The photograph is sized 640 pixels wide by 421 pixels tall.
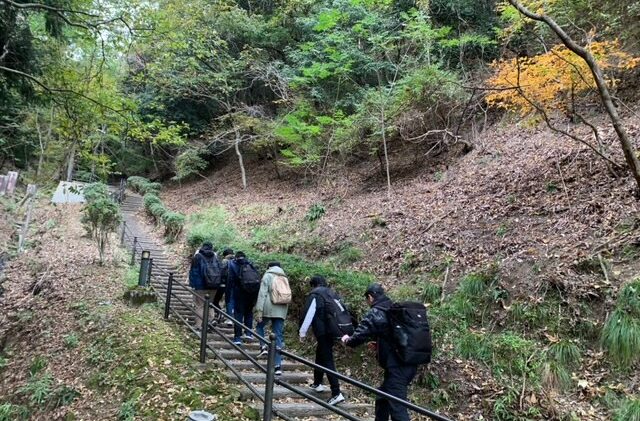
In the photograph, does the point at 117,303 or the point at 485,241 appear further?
the point at 117,303

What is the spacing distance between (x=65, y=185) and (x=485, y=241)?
81.3ft

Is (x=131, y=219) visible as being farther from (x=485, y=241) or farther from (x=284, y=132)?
(x=485, y=241)

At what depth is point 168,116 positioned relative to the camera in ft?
95.9

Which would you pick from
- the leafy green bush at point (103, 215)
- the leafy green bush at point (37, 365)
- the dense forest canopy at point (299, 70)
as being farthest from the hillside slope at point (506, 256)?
the leafy green bush at point (37, 365)

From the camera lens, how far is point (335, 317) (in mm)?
5871

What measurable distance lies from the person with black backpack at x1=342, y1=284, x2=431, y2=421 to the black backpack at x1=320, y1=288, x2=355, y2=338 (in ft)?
3.60

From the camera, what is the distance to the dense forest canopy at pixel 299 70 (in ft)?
32.9

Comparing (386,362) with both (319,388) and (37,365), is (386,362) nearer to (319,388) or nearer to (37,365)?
(319,388)

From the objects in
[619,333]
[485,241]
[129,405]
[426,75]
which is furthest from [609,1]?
[129,405]

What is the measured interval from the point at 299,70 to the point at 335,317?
1626 centimetres

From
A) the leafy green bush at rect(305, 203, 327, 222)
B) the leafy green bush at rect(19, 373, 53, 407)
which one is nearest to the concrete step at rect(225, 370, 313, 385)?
the leafy green bush at rect(19, 373, 53, 407)

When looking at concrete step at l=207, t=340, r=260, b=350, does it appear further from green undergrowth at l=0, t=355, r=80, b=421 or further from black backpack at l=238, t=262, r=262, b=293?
green undergrowth at l=0, t=355, r=80, b=421

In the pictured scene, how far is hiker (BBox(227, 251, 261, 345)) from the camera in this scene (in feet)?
25.5

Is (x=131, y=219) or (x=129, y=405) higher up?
(x=131, y=219)
